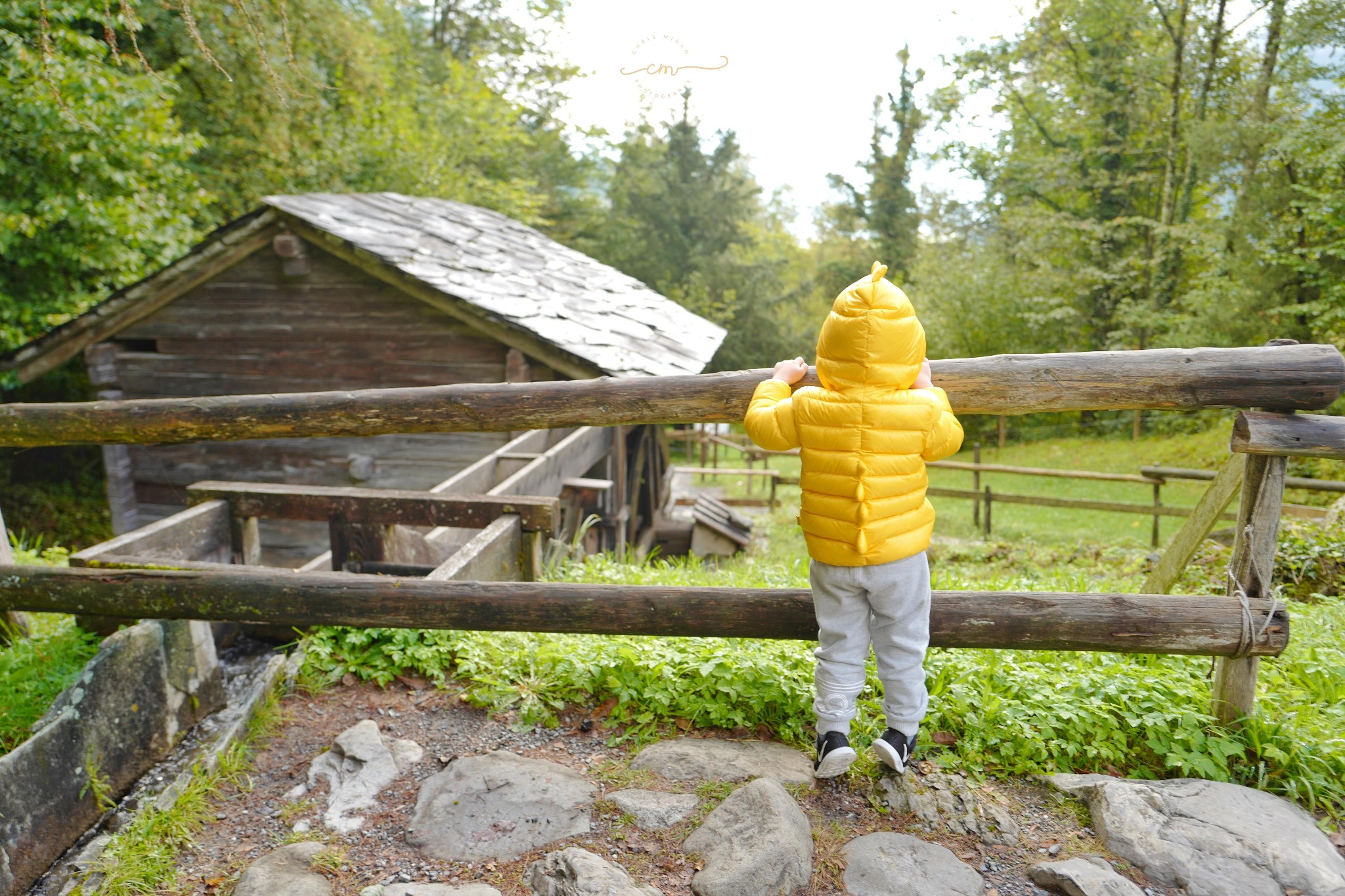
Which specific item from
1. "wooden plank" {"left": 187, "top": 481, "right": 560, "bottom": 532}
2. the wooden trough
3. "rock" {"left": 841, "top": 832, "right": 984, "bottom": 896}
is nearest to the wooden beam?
"wooden plank" {"left": 187, "top": 481, "right": 560, "bottom": 532}

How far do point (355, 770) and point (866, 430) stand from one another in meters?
2.08

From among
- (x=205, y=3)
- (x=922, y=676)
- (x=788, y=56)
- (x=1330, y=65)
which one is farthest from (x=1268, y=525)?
(x=1330, y=65)

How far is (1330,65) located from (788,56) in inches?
538

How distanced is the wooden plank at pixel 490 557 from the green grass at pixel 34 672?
1.56 meters

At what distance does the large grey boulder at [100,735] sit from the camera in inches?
99.7

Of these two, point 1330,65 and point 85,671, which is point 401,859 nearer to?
point 85,671

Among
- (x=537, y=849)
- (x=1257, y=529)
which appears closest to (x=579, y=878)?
(x=537, y=849)

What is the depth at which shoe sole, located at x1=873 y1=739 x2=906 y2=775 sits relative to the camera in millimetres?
2367

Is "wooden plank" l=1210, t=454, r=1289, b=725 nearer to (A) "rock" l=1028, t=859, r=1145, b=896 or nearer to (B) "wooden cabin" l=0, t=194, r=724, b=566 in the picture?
(A) "rock" l=1028, t=859, r=1145, b=896

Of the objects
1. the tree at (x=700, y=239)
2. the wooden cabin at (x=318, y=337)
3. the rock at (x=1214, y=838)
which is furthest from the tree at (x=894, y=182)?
the rock at (x=1214, y=838)

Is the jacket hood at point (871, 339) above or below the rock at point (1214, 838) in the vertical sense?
above

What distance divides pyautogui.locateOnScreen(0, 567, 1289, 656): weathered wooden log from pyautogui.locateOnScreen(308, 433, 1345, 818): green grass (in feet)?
1.21

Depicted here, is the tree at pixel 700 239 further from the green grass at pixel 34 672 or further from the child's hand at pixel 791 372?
the child's hand at pixel 791 372

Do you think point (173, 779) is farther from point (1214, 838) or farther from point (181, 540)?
point (1214, 838)
